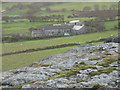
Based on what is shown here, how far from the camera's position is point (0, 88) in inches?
738

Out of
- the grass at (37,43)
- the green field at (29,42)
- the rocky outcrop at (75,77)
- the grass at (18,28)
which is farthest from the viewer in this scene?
the grass at (18,28)

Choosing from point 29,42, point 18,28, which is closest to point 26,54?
point 29,42

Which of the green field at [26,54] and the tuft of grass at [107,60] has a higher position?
the tuft of grass at [107,60]

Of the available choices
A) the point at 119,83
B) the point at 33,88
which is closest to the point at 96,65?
the point at 119,83

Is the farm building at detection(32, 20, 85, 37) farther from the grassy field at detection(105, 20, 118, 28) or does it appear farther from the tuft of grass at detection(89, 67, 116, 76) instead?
the tuft of grass at detection(89, 67, 116, 76)

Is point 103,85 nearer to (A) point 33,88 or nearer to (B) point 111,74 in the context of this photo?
(B) point 111,74

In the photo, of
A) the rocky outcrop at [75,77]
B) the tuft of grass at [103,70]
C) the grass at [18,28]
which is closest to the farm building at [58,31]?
the grass at [18,28]

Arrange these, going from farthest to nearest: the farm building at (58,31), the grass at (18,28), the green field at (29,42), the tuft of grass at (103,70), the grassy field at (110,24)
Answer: the grassy field at (110,24)
the grass at (18,28)
the farm building at (58,31)
the green field at (29,42)
the tuft of grass at (103,70)

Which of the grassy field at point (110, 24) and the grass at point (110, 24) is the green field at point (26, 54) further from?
the grassy field at point (110, 24)

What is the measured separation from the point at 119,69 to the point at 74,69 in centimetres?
436

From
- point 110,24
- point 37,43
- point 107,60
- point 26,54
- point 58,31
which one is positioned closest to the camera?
point 107,60

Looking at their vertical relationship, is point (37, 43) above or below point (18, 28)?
below

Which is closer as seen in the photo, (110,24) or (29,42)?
(29,42)

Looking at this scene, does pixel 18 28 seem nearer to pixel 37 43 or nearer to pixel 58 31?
pixel 58 31
